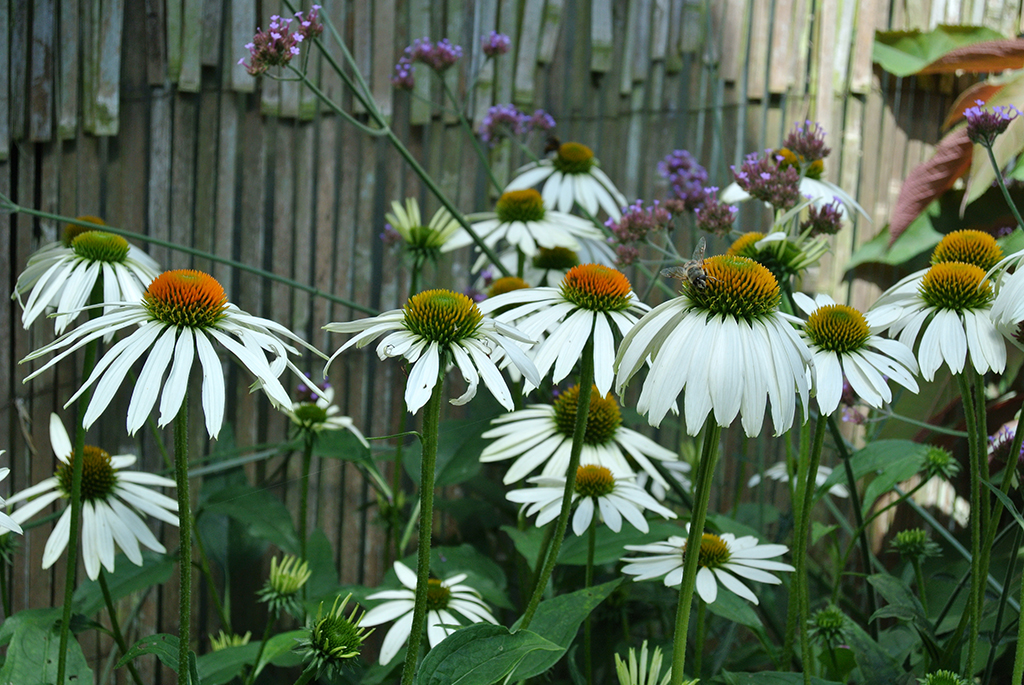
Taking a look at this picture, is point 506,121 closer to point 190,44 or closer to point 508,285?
point 508,285

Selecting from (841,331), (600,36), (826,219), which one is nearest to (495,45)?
(600,36)

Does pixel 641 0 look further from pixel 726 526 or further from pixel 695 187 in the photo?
pixel 726 526

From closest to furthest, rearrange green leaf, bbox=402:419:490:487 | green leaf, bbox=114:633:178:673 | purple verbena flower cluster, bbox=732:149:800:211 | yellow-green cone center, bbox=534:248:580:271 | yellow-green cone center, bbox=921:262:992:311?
green leaf, bbox=114:633:178:673 < yellow-green cone center, bbox=921:262:992:311 < purple verbena flower cluster, bbox=732:149:800:211 < green leaf, bbox=402:419:490:487 < yellow-green cone center, bbox=534:248:580:271

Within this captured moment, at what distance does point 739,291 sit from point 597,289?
0.64 ft

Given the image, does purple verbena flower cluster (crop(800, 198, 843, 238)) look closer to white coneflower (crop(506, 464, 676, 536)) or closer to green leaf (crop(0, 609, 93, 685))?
white coneflower (crop(506, 464, 676, 536))

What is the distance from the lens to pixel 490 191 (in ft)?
6.94

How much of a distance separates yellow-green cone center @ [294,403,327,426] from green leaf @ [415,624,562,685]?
2.39ft

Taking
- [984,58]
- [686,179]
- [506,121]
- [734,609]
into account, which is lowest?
[734,609]

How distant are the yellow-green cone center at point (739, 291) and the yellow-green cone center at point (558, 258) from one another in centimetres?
91

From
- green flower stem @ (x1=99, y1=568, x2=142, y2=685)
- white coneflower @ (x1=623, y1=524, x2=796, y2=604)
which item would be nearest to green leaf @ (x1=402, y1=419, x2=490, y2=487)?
white coneflower @ (x1=623, y1=524, x2=796, y2=604)

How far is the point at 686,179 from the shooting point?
5.51 feet

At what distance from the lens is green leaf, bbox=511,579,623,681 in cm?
84

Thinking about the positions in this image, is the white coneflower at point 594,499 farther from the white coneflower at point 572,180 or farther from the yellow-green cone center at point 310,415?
the white coneflower at point 572,180

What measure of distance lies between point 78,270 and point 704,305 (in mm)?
810
